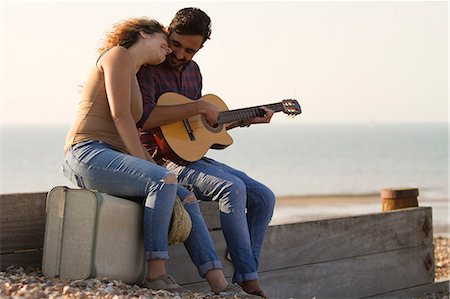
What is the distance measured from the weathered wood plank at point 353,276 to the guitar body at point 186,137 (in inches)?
26.6

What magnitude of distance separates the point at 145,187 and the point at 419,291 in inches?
102

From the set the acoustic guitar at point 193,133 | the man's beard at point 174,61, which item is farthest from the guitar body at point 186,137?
the man's beard at point 174,61

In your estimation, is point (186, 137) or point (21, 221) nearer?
point (21, 221)

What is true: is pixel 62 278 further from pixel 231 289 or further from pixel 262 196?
pixel 262 196

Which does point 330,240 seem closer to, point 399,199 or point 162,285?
point 399,199

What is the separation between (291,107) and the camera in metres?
5.30

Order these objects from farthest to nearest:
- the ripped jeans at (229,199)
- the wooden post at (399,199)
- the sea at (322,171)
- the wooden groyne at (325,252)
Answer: the sea at (322,171), the wooden post at (399,199), the ripped jeans at (229,199), the wooden groyne at (325,252)

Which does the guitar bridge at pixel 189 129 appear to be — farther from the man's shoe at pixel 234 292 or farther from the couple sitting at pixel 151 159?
the man's shoe at pixel 234 292

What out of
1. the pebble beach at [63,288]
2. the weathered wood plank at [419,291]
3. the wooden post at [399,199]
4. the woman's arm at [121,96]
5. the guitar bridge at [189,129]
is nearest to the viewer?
the pebble beach at [63,288]

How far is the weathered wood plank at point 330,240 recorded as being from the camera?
193 inches

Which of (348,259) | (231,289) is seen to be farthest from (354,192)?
(231,289)

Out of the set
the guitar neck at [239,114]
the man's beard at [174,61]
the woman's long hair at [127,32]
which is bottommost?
the guitar neck at [239,114]

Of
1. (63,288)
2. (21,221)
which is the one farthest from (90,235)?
(21,221)

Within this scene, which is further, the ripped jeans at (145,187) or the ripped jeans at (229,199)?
the ripped jeans at (229,199)
